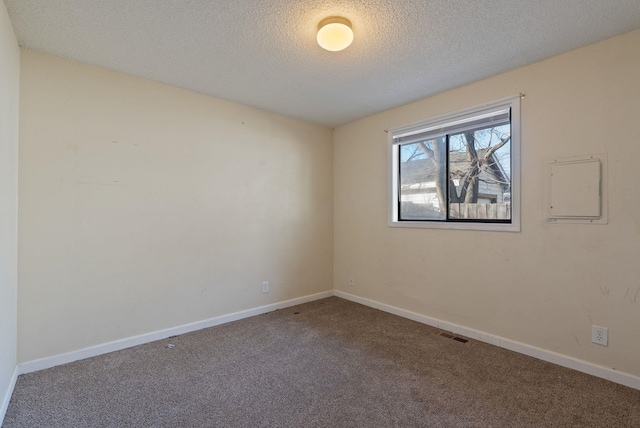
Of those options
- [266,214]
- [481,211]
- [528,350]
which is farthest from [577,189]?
[266,214]

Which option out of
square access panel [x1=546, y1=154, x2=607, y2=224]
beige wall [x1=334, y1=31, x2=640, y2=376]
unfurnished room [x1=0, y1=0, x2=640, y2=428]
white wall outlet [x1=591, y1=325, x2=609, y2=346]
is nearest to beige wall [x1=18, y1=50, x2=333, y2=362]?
unfurnished room [x1=0, y1=0, x2=640, y2=428]

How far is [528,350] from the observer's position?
98.3 inches

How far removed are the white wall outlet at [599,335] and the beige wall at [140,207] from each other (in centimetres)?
280

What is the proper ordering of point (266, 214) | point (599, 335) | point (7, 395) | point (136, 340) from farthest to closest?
point (266, 214) → point (136, 340) → point (599, 335) → point (7, 395)

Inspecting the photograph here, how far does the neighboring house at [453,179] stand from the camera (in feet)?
9.27

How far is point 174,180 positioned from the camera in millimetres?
2934

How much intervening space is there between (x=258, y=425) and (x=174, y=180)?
2.18 m

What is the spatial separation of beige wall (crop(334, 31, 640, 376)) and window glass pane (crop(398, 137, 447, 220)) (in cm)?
25

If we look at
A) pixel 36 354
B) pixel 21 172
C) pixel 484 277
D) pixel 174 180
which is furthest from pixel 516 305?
pixel 21 172

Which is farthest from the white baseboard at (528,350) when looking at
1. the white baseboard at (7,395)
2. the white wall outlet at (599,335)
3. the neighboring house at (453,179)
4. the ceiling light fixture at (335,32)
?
the white baseboard at (7,395)

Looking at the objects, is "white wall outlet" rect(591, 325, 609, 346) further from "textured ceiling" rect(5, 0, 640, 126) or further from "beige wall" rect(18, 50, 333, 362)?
"beige wall" rect(18, 50, 333, 362)

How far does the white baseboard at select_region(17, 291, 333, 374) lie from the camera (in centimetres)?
228

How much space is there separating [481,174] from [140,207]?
313 cm

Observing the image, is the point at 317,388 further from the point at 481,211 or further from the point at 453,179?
the point at 453,179
